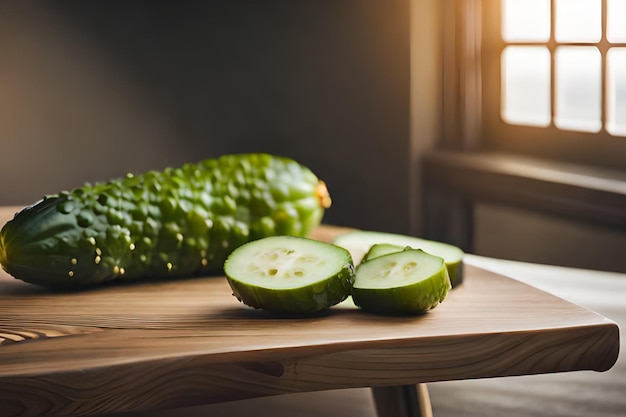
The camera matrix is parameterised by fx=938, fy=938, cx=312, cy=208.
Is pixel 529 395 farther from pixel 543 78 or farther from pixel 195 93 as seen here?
pixel 195 93

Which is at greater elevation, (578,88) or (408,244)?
(578,88)

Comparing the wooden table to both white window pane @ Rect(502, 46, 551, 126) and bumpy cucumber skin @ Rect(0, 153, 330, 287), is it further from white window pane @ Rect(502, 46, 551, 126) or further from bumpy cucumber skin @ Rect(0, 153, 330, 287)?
white window pane @ Rect(502, 46, 551, 126)

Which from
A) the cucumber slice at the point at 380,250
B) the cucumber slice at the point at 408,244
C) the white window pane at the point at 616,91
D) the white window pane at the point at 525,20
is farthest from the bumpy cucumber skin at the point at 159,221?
the white window pane at the point at 525,20

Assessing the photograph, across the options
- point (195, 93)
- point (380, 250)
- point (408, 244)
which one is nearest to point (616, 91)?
point (408, 244)

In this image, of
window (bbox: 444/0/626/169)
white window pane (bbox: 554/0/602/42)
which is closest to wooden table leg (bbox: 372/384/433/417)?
window (bbox: 444/0/626/169)

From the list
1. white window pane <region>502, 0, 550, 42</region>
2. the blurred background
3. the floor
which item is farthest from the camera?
the blurred background

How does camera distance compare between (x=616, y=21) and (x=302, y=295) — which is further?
(x=616, y=21)
